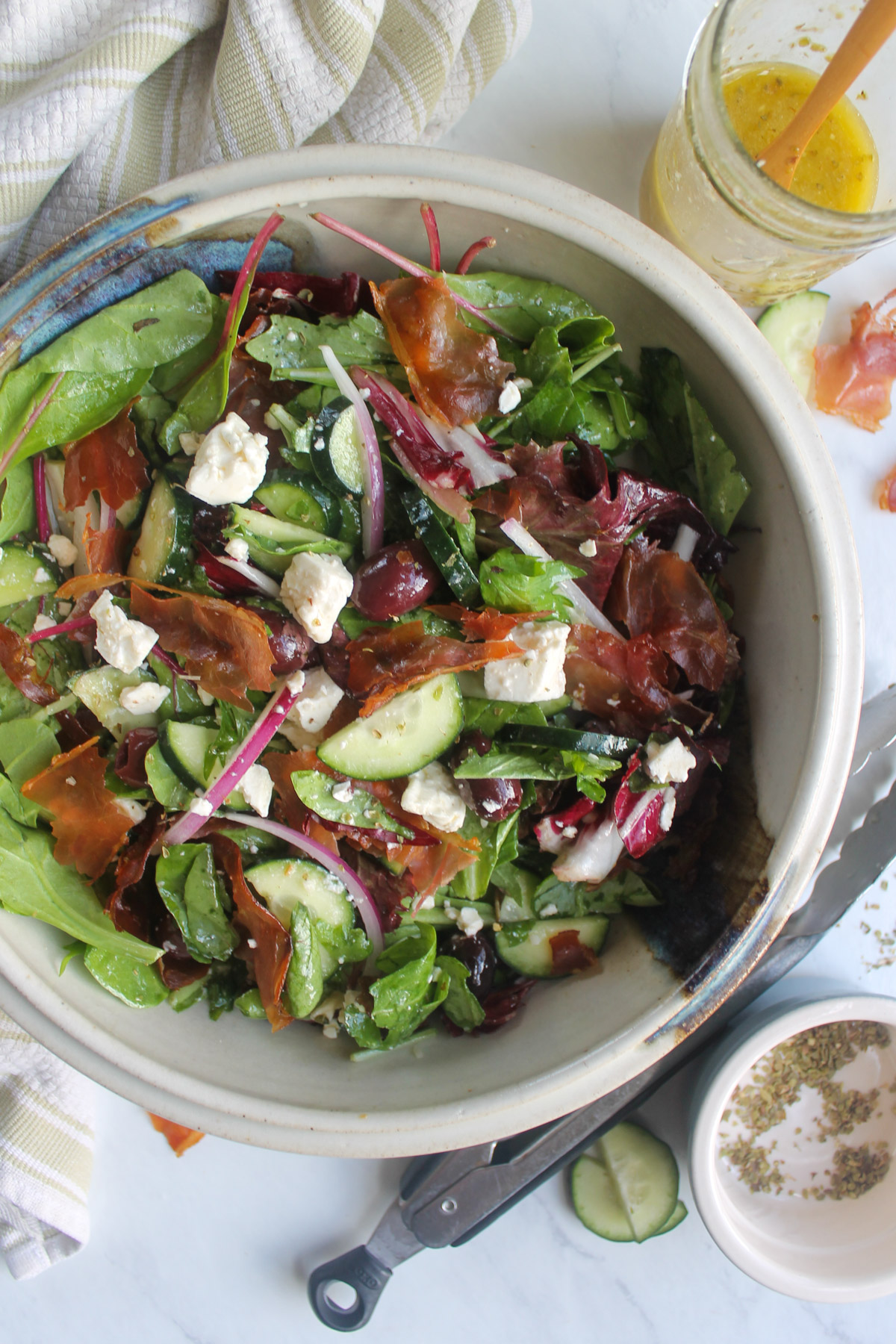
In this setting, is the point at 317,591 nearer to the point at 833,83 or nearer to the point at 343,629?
the point at 343,629

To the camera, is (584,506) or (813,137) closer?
(584,506)

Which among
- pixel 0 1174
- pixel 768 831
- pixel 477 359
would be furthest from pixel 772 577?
pixel 0 1174

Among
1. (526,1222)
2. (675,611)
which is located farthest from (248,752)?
(526,1222)

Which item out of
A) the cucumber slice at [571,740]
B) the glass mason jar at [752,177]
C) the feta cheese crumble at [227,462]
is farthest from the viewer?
the glass mason jar at [752,177]

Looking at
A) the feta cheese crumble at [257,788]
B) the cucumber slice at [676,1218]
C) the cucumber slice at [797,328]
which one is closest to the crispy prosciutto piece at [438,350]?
the feta cheese crumble at [257,788]

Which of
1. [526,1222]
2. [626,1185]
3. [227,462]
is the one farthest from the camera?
[526,1222]

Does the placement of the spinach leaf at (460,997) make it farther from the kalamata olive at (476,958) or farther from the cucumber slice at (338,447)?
the cucumber slice at (338,447)
